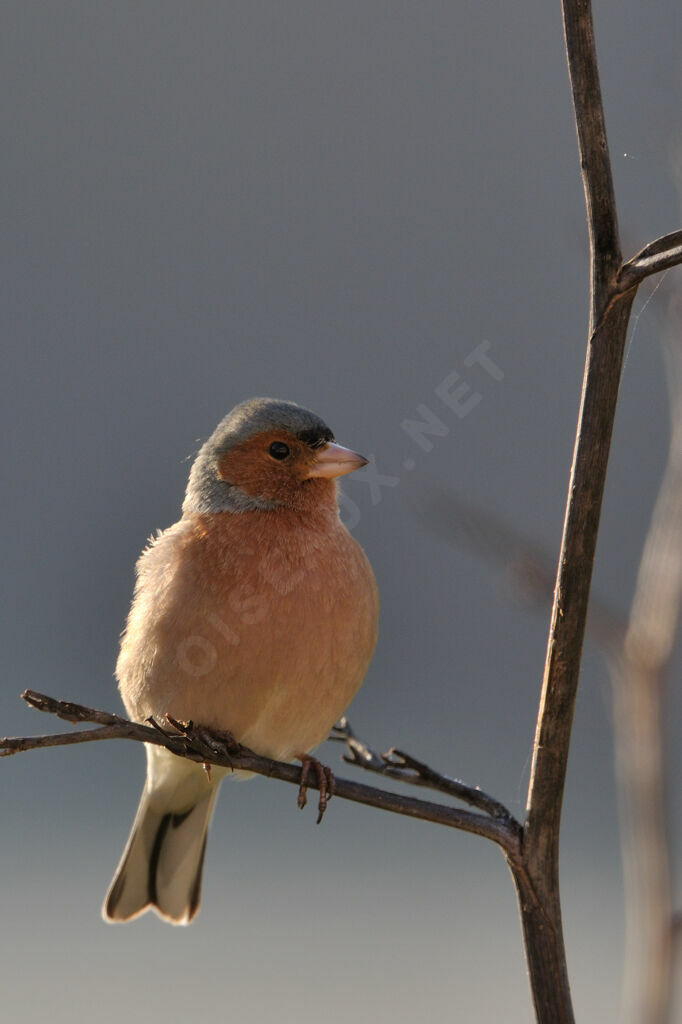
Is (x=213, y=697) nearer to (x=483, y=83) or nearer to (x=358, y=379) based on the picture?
(x=358, y=379)

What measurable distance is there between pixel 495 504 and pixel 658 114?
3.73 metres

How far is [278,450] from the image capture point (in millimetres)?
3115

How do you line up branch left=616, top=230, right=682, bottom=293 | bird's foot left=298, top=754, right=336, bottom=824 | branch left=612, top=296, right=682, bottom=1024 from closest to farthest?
branch left=616, top=230, right=682, bottom=293 < branch left=612, top=296, right=682, bottom=1024 < bird's foot left=298, top=754, right=336, bottom=824

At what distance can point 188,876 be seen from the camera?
138 inches

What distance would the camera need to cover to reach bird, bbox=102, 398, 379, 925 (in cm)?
276

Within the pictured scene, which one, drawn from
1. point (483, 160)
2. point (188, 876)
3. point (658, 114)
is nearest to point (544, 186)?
point (483, 160)

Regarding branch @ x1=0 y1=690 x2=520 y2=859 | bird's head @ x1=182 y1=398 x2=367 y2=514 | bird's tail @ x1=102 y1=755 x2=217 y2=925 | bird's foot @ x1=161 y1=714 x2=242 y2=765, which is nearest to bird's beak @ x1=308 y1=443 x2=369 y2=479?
bird's head @ x1=182 y1=398 x2=367 y2=514

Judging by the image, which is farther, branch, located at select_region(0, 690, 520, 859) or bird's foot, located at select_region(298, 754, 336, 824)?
bird's foot, located at select_region(298, 754, 336, 824)

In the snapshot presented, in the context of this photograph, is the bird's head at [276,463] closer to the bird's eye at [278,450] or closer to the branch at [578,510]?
the bird's eye at [278,450]

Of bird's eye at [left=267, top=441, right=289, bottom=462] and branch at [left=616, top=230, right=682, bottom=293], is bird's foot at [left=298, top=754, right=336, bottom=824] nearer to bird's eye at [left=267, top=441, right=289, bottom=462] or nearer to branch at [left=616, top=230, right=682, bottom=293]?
bird's eye at [left=267, top=441, right=289, bottom=462]

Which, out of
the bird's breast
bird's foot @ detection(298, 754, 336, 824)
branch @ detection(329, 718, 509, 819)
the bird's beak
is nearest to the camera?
branch @ detection(329, 718, 509, 819)

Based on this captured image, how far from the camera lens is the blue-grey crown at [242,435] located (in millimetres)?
3080

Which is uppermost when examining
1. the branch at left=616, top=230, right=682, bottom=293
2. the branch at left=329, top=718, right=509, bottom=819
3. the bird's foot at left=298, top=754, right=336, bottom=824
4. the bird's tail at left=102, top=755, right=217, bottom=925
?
the branch at left=616, top=230, right=682, bottom=293

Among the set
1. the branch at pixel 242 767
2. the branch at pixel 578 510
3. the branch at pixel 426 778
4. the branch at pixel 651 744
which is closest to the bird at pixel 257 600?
the branch at pixel 426 778
